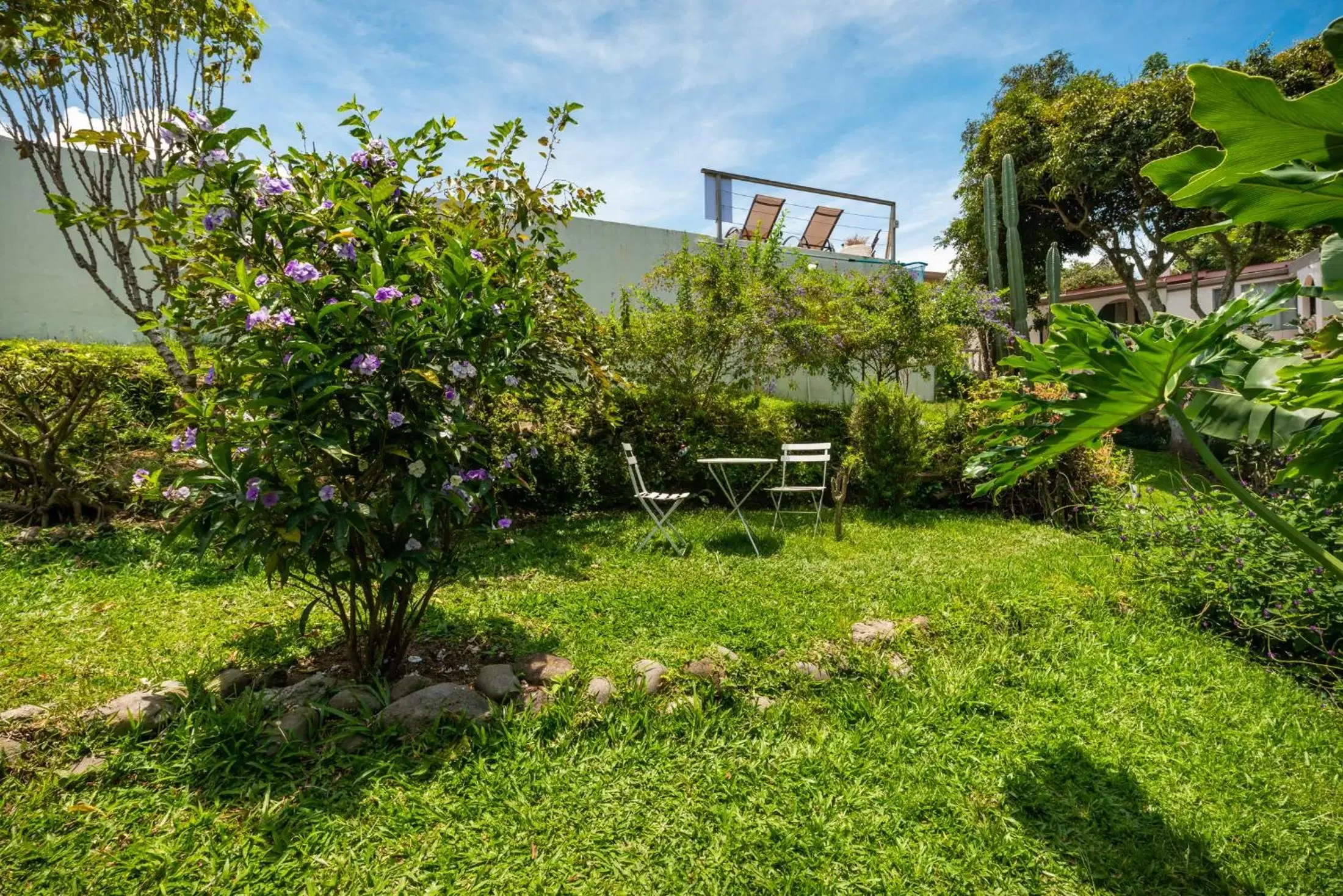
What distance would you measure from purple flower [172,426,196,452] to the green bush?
6.75m

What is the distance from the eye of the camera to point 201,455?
2.42 meters

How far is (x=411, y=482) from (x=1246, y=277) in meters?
27.8

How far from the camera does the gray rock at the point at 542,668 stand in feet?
9.52

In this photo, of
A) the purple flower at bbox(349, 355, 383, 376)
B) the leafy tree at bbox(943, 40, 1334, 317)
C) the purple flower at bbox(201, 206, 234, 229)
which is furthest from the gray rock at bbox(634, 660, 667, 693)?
the leafy tree at bbox(943, 40, 1334, 317)

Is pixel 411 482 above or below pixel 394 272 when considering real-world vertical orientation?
below

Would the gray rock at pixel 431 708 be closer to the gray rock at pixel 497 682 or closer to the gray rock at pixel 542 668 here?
the gray rock at pixel 497 682

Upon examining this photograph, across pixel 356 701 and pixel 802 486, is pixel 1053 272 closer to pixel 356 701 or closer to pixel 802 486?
pixel 802 486

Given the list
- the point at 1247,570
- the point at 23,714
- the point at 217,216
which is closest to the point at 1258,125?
the point at 217,216

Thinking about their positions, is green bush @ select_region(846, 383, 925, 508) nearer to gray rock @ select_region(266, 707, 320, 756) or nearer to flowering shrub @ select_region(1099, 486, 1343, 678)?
flowering shrub @ select_region(1099, 486, 1343, 678)

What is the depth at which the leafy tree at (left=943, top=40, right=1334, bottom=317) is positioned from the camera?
13.2 m

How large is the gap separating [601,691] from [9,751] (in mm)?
2158

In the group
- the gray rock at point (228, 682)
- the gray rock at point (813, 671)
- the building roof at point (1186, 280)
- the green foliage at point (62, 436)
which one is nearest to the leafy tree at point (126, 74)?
the green foliage at point (62, 436)

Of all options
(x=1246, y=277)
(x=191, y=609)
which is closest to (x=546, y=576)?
(x=191, y=609)

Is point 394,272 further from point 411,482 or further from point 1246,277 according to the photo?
point 1246,277
